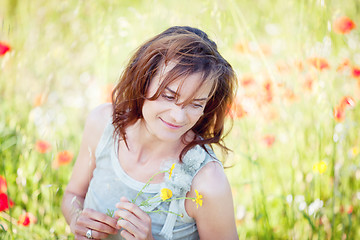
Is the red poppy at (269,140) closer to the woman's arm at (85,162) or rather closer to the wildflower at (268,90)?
the wildflower at (268,90)

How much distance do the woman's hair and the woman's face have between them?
0.02 m

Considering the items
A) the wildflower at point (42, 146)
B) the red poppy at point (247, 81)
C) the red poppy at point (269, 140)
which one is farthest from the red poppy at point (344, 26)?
the wildflower at point (42, 146)

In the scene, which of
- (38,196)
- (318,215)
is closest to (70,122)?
(38,196)

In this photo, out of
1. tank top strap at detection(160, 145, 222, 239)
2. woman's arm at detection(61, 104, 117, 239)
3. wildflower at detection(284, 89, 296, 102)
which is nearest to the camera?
tank top strap at detection(160, 145, 222, 239)

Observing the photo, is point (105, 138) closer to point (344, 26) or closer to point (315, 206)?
point (315, 206)

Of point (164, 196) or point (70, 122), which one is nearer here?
point (164, 196)

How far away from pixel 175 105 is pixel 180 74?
0.28 feet

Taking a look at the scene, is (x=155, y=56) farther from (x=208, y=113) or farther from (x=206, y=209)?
(x=206, y=209)

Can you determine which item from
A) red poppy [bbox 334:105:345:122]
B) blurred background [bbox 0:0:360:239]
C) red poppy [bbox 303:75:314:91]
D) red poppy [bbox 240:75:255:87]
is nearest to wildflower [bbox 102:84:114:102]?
blurred background [bbox 0:0:360:239]

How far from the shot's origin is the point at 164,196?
0.88 meters

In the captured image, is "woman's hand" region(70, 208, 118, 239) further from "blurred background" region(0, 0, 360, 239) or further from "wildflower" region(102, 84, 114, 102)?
"wildflower" region(102, 84, 114, 102)

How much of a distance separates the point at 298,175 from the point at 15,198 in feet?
3.93

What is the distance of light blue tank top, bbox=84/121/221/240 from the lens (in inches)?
43.6

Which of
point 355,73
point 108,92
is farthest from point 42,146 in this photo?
point 355,73
